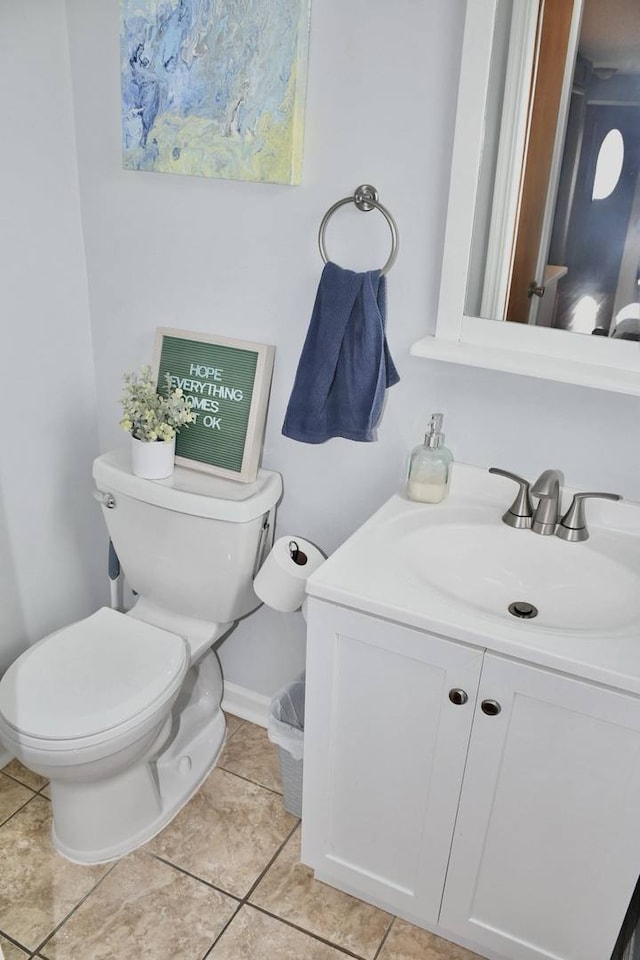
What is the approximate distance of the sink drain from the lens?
1.45 meters

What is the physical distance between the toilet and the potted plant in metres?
0.04

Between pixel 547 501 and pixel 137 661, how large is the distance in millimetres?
946

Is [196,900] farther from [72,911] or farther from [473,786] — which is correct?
[473,786]

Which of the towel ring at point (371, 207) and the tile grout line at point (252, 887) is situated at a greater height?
the towel ring at point (371, 207)

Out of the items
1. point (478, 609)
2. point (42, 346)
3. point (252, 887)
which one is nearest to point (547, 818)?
point (478, 609)

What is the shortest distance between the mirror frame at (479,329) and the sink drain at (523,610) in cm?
42

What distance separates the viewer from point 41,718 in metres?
1.61

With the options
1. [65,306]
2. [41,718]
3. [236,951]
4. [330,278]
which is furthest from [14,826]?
[330,278]

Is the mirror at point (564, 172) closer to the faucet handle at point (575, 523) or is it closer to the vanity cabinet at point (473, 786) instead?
the faucet handle at point (575, 523)

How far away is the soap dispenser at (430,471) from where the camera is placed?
1.61 metres

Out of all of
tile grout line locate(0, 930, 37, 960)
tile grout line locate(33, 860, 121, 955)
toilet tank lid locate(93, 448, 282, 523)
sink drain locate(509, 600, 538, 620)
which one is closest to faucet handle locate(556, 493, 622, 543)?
sink drain locate(509, 600, 538, 620)

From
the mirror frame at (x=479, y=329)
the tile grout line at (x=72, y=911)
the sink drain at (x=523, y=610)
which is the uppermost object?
the mirror frame at (x=479, y=329)

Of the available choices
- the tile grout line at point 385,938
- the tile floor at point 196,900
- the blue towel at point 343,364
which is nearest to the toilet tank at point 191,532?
the blue towel at point 343,364

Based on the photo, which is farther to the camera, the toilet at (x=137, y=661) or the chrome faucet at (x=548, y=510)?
the toilet at (x=137, y=661)
